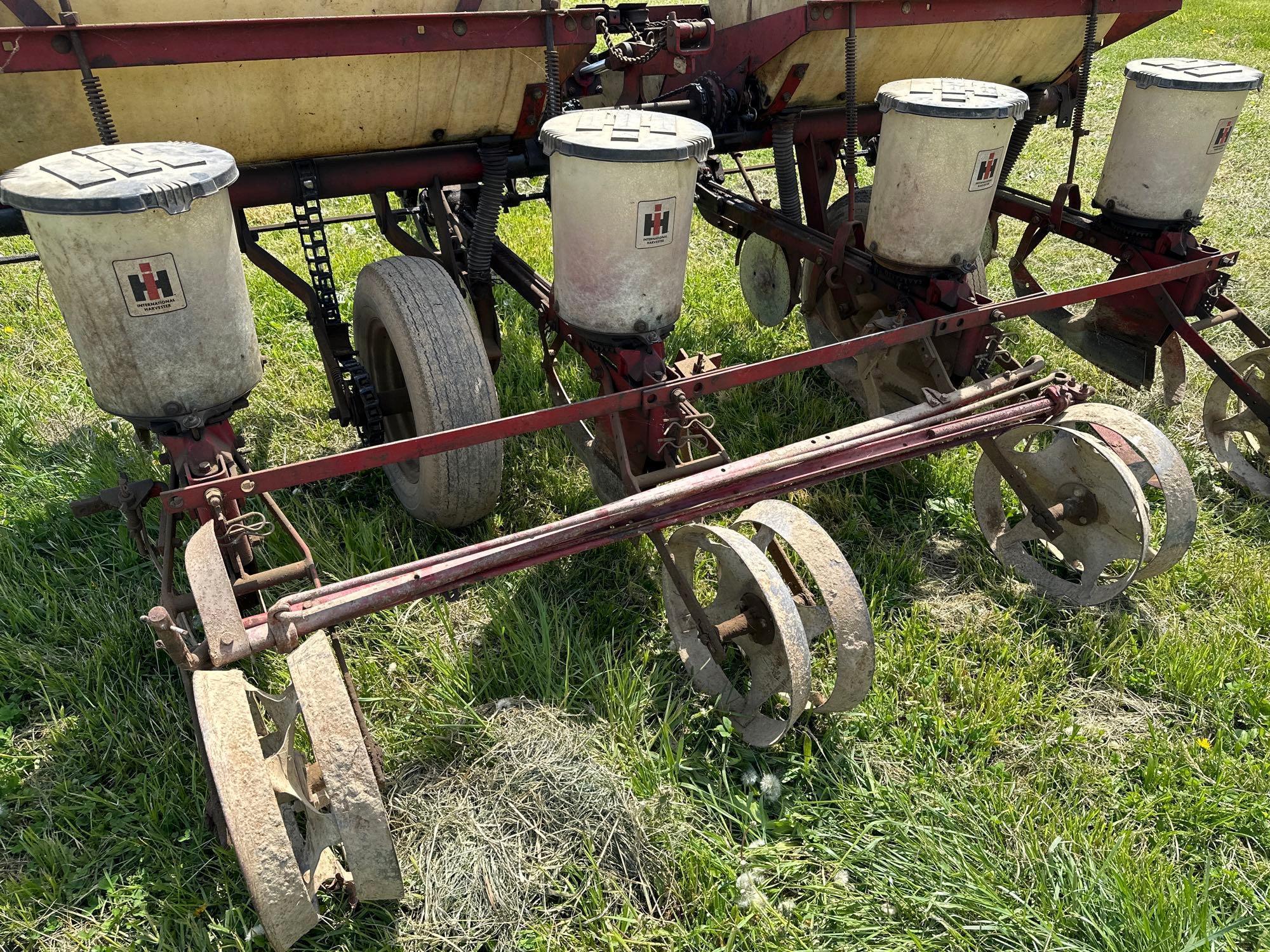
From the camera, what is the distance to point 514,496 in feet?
12.8

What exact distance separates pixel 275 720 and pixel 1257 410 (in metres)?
4.01

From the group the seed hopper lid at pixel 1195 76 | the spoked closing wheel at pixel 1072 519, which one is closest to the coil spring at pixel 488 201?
the spoked closing wheel at pixel 1072 519

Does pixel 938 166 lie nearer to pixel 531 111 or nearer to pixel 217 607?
pixel 531 111

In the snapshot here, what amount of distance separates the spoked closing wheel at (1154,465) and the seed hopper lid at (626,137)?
5.38ft

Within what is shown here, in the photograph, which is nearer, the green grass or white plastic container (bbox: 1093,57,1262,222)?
the green grass

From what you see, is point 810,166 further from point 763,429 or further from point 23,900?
point 23,900

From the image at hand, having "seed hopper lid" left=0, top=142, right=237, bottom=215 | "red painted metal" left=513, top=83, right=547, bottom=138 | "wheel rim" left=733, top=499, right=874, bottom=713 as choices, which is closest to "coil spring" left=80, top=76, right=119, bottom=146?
"seed hopper lid" left=0, top=142, right=237, bottom=215

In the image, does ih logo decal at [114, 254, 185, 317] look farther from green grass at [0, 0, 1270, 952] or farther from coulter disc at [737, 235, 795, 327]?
coulter disc at [737, 235, 795, 327]

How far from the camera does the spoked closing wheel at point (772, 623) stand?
8.36ft

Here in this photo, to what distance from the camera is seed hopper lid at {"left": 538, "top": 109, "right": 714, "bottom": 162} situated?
263 cm

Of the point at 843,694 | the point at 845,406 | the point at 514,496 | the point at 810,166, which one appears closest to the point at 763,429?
the point at 845,406

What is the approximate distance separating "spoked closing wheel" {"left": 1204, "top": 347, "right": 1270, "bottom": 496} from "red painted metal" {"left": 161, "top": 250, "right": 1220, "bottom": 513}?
52 centimetres

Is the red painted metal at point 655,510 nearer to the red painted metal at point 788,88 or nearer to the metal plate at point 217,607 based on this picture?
the metal plate at point 217,607

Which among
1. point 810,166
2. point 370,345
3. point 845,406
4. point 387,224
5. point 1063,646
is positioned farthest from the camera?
point 810,166
